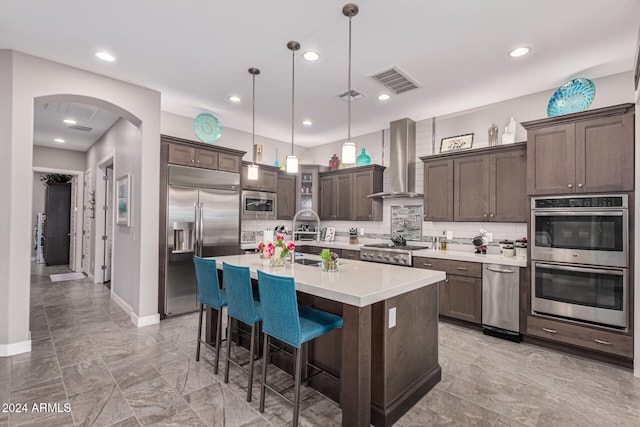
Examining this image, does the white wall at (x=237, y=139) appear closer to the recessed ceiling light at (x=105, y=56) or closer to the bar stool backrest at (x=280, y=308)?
the recessed ceiling light at (x=105, y=56)

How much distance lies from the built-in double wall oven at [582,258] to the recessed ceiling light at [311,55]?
282cm

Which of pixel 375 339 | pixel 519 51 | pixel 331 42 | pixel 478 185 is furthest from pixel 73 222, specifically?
pixel 519 51

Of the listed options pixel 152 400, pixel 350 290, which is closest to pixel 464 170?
pixel 350 290

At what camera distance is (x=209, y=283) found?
2.85 m

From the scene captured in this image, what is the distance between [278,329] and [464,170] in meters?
3.45

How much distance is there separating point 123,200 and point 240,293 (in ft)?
10.4

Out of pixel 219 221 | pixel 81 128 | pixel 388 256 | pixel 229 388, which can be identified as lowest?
pixel 229 388

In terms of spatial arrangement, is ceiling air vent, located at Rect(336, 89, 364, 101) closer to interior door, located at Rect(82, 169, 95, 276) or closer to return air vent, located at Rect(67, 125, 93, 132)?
return air vent, located at Rect(67, 125, 93, 132)

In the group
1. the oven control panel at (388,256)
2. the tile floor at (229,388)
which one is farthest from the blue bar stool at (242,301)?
the oven control panel at (388,256)

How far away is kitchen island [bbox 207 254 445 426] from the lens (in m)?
1.91

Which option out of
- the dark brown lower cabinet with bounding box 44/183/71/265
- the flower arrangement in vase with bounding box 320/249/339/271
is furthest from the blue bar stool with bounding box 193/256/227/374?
the dark brown lower cabinet with bounding box 44/183/71/265

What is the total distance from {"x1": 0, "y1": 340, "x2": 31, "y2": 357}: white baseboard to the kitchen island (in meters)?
2.54

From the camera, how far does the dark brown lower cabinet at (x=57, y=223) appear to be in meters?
8.30

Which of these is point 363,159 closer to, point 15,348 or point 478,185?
point 478,185
